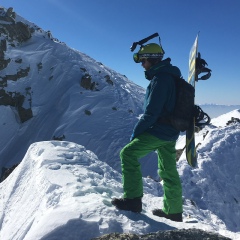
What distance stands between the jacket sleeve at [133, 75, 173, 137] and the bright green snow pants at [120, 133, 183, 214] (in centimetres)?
26

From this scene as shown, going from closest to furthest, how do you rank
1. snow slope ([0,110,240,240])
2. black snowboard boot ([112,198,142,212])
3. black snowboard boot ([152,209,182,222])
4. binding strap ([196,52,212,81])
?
snow slope ([0,110,240,240])
black snowboard boot ([112,198,142,212])
black snowboard boot ([152,209,182,222])
binding strap ([196,52,212,81])

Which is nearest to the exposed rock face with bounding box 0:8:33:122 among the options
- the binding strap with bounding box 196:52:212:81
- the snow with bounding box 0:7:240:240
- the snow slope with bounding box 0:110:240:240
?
the snow with bounding box 0:7:240:240

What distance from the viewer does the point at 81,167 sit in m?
5.91

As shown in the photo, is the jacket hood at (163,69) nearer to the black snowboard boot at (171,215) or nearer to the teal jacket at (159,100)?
the teal jacket at (159,100)

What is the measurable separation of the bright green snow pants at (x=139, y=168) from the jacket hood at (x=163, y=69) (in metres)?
0.91

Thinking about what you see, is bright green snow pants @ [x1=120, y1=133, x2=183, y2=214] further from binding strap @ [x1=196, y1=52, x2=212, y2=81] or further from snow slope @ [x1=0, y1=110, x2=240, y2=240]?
binding strap @ [x1=196, y1=52, x2=212, y2=81]

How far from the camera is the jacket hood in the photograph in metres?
4.31

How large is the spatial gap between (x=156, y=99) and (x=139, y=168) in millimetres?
1039

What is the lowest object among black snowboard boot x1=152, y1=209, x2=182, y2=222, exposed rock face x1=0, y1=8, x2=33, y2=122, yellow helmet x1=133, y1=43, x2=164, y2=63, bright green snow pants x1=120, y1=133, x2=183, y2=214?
black snowboard boot x1=152, y1=209, x2=182, y2=222

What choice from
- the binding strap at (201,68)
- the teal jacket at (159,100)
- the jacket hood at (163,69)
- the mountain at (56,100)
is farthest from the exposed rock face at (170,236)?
the mountain at (56,100)

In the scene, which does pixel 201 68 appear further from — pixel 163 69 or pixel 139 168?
pixel 139 168

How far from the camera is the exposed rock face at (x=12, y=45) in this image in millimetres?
31719

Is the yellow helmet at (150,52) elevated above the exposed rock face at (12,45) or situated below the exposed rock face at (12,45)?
below

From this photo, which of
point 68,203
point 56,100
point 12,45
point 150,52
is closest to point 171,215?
point 68,203
